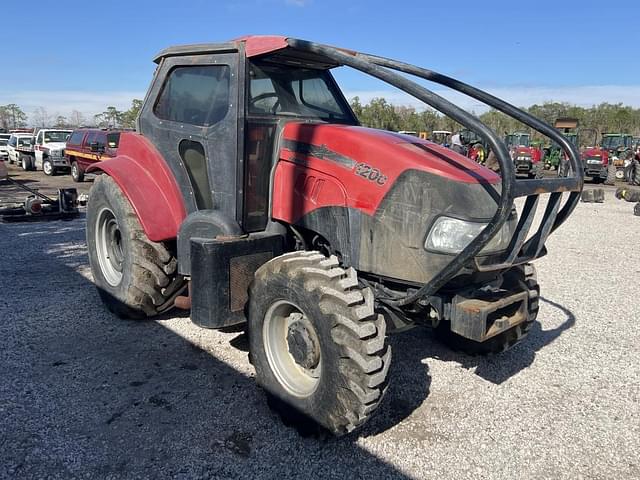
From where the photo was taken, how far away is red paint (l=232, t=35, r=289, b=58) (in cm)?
341

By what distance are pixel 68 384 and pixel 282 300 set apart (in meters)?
1.73

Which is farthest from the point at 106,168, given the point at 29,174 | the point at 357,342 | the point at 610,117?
the point at 610,117

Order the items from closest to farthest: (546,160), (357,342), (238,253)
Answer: (357,342), (238,253), (546,160)

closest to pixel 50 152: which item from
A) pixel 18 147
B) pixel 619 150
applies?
pixel 18 147

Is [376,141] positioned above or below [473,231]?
above

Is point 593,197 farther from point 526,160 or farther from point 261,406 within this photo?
point 261,406

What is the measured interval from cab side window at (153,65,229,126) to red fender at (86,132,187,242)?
36 cm

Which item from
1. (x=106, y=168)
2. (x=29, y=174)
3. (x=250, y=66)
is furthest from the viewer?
(x=29, y=174)

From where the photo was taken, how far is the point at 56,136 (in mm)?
21906

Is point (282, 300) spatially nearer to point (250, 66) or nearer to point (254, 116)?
point (254, 116)

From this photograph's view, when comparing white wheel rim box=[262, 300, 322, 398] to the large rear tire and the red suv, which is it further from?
the large rear tire

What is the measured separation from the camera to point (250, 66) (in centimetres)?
366

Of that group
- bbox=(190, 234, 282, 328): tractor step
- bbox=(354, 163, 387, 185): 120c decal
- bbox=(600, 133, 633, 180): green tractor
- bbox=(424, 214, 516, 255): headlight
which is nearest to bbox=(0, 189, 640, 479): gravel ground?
bbox=(190, 234, 282, 328): tractor step

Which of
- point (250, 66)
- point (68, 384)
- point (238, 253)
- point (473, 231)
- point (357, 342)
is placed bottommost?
point (68, 384)
